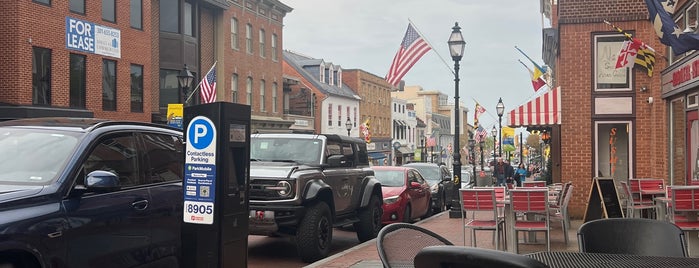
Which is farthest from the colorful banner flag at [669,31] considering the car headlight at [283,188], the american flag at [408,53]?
the american flag at [408,53]

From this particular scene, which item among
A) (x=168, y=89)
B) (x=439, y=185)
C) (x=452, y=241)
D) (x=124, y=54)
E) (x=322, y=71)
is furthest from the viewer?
(x=322, y=71)

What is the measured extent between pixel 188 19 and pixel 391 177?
1951 cm

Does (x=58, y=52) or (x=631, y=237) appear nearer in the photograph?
(x=631, y=237)

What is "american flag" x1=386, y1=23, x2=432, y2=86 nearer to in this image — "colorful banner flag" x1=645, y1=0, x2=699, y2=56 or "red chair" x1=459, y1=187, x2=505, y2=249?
"colorful banner flag" x1=645, y1=0, x2=699, y2=56

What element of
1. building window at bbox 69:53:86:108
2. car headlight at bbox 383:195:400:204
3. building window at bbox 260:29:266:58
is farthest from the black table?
building window at bbox 260:29:266:58

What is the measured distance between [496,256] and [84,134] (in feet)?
13.4

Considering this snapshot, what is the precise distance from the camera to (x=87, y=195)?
16.4ft

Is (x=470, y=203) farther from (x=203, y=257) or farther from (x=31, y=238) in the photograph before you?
(x=31, y=238)

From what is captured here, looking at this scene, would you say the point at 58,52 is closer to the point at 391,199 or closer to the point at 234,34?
the point at 234,34

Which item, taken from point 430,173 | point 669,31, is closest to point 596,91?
point 669,31

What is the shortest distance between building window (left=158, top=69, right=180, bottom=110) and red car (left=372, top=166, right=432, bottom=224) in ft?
54.8

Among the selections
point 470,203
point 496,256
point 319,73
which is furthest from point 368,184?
point 319,73

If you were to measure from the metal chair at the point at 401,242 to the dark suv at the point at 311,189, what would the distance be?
17.7ft

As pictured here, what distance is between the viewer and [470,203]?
9.13m
